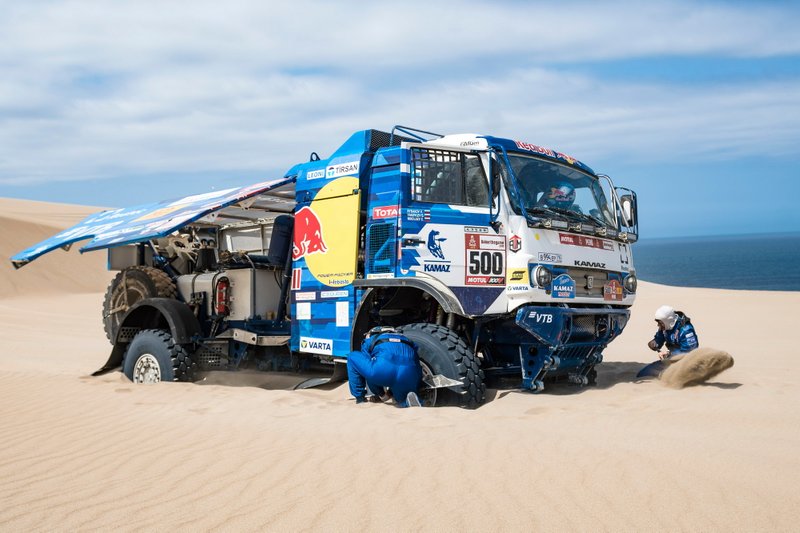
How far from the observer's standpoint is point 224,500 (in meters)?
4.88

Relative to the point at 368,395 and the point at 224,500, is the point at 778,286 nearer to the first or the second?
the point at 368,395

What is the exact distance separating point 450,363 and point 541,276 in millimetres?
1305

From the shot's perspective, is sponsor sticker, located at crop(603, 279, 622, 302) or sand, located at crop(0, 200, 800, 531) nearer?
sand, located at crop(0, 200, 800, 531)

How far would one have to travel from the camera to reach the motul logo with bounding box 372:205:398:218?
8.42 meters

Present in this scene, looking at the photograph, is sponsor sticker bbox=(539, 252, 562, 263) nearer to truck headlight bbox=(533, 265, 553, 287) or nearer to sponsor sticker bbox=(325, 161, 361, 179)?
truck headlight bbox=(533, 265, 553, 287)

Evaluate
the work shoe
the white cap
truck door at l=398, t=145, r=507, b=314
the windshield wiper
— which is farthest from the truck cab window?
the white cap

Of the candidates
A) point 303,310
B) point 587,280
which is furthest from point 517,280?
point 303,310

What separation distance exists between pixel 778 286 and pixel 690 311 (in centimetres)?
3729

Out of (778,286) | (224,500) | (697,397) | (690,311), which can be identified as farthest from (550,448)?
(778,286)

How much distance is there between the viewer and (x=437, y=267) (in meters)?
8.25

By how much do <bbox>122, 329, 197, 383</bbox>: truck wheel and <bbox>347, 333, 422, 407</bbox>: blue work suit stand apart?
11.0 ft

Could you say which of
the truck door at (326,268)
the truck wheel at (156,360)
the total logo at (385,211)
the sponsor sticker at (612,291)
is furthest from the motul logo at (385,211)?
the truck wheel at (156,360)

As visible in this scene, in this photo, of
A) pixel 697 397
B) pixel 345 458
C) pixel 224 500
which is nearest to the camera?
pixel 224 500

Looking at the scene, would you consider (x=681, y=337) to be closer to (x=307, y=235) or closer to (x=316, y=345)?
(x=316, y=345)
